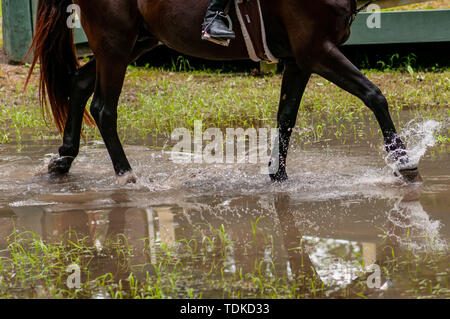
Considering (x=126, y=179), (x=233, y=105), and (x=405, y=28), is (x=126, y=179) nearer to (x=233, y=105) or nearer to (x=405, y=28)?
(x=233, y=105)

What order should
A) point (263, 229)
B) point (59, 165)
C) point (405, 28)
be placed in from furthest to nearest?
point (405, 28)
point (59, 165)
point (263, 229)

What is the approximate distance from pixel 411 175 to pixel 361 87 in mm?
723

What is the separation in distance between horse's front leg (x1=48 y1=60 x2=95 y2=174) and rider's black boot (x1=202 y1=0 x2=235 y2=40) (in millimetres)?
1495

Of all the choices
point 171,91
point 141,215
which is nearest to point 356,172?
point 141,215

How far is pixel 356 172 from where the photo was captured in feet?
18.2

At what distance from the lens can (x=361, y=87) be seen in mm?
4848

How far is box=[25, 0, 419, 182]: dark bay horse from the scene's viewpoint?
485 cm

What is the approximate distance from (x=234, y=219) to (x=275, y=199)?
23.1 inches

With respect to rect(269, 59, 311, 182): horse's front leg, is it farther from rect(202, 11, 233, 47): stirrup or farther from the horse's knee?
the horse's knee

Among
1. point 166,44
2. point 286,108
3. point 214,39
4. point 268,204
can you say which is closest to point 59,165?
point 166,44

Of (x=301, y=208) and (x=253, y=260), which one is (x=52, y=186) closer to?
(x=301, y=208)

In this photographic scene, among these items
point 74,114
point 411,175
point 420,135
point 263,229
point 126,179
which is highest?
point 74,114

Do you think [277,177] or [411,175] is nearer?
[411,175]

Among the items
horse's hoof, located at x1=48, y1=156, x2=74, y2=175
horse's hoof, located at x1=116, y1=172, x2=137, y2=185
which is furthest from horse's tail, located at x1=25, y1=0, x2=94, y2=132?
horse's hoof, located at x1=116, y1=172, x2=137, y2=185
